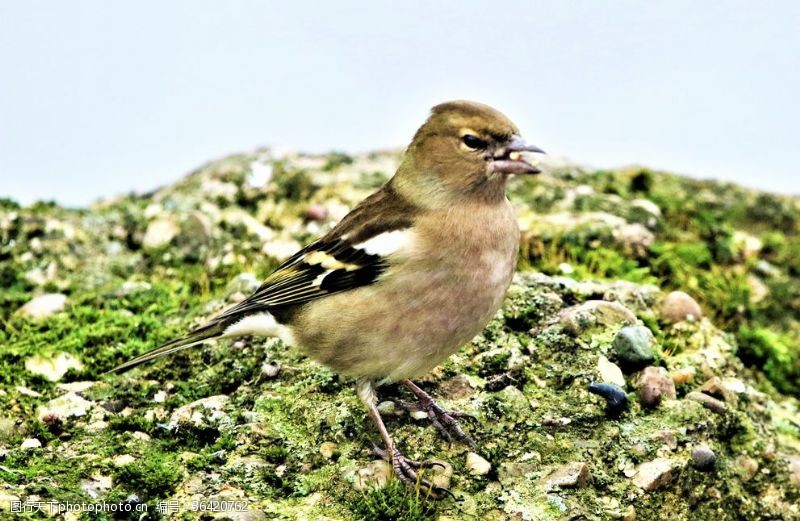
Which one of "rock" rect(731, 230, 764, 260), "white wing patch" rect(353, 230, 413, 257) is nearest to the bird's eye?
"white wing patch" rect(353, 230, 413, 257)

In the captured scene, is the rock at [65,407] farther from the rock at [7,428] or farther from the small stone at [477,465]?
the small stone at [477,465]

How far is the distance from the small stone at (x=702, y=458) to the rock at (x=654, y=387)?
13.3 inches

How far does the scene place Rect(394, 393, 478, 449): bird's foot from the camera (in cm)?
478

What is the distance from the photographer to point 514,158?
16.0ft

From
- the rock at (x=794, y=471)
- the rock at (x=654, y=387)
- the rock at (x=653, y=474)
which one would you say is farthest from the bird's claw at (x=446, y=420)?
the rock at (x=794, y=471)

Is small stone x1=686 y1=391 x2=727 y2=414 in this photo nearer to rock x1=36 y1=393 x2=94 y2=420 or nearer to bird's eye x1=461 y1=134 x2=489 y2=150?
bird's eye x1=461 y1=134 x2=489 y2=150

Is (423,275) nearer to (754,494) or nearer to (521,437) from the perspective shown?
(521,437)

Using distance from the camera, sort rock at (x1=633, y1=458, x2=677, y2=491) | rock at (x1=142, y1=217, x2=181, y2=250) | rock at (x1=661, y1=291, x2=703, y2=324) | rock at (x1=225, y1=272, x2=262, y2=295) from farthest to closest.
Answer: rock at (x1=142, y1=217, x2=181, y2=250), rock at (x1=225, y1=272, x2=262, y2=295), rock at (x1=661, y1=291, x2=703, y2=324), rock at (x1=633, y1=458, x2=677, y2=491)

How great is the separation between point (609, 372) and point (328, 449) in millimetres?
1513

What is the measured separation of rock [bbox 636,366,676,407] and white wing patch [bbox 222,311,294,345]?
6.02ft

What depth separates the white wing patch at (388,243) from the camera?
15.6 ft

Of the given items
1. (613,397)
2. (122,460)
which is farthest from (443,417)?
(122,460)

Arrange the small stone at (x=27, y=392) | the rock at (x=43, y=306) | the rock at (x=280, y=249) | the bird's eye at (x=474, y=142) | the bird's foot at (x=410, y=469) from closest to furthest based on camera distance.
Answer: the bird's foot at (x=410, y=469) → the bird's eye at (x=474, y=142) → the small stone at (x=27, y=392) → the rock at (x=43, y=306) → the rock at (x=280, y=249)

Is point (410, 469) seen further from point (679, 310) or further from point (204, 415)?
point (679, 310)
